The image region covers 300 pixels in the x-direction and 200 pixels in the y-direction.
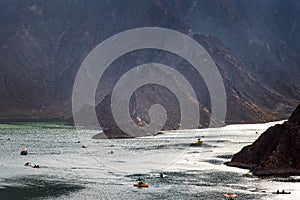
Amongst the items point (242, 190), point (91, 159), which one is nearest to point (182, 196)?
point (242, 190)

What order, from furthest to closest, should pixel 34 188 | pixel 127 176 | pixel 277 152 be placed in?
1. pixel 127 176
2. pixel 277 152
3. pixel 34 188

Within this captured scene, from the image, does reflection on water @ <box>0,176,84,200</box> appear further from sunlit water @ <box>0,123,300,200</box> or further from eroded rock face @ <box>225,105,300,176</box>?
eroded rock face @ <box>225,105,300,176</box>

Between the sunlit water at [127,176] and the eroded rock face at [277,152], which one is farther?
the eroded rock face at [277,152]

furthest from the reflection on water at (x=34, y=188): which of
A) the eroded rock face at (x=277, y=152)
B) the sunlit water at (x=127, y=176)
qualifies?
the eroded rock face at (x=277, y=152)

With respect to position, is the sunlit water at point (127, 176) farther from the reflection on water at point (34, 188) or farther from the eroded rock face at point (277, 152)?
the eroded rock face at point (277, 152)

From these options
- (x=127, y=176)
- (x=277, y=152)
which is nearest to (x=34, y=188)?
(x=127, y=176)

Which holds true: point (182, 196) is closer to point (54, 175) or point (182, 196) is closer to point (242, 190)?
point (242, 190)

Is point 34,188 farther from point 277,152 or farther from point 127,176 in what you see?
point 277,152

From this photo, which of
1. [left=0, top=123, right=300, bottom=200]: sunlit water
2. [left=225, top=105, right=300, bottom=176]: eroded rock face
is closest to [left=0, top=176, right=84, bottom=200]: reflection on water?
[left=0, top=123, right=300, bottom=200]: sunlit water
